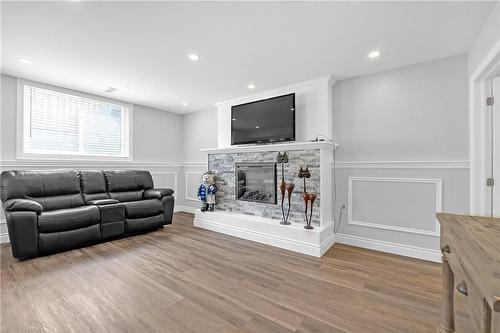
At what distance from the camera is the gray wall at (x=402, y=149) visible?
2523mm

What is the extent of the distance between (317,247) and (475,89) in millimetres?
2439

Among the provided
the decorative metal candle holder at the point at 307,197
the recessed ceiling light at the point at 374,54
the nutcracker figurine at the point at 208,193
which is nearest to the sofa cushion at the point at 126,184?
the nutcracker figurine at the point at 208,193

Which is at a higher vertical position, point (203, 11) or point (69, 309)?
point (203, 11)

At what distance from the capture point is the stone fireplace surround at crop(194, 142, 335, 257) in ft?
9.49

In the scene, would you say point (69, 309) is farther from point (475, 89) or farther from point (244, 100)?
point (475, 89)

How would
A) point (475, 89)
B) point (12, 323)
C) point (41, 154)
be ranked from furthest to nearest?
1. point (41, 154)
2. point (475, 89)
3. point (12, 323)

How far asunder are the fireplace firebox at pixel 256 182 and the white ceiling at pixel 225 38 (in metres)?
1.38

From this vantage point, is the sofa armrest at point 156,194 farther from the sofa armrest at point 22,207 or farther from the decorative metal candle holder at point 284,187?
the decorative metal candle holder at point 284,187

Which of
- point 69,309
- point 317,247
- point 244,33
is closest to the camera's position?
point 69,309

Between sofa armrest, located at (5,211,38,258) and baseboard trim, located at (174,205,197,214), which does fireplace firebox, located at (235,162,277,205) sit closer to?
baseboard trim, located at (174,205,197,214)

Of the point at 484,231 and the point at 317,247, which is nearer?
the point at 484,231

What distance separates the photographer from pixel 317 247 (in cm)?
271

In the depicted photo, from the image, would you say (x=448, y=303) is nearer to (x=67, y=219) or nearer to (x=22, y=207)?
(x=67, y=219)

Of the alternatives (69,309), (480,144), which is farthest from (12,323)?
(480,144)
